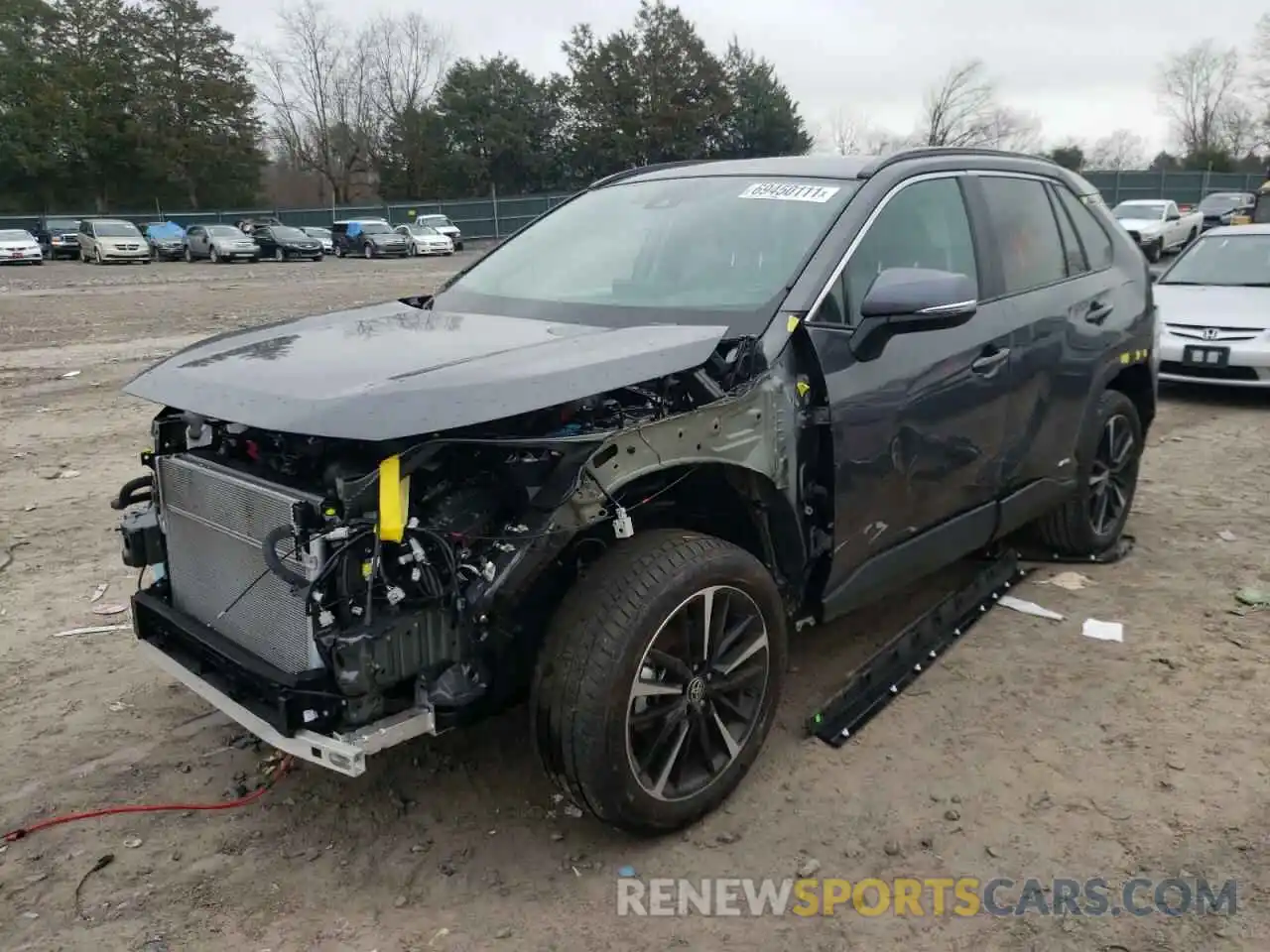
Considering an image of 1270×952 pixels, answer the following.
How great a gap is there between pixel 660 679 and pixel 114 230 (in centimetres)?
3620

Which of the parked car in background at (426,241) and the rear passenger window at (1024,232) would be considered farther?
the parked car in background at (426,241)

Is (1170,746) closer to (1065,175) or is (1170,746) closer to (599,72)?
(1065,175)

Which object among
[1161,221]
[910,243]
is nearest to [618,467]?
[910,243]

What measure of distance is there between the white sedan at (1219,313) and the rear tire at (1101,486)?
4.40 m

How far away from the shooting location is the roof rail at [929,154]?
3.69 m


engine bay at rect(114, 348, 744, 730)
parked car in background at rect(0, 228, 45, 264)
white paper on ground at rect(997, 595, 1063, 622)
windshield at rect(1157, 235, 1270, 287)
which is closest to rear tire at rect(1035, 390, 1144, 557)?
white paper on ground at rect(997, 595, 1063, 622)

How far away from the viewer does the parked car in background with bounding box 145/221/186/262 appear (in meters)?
35.6

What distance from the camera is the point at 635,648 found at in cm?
267

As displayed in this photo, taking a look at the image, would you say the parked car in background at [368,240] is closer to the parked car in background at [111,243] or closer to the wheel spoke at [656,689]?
the parked car in background at [111,243]

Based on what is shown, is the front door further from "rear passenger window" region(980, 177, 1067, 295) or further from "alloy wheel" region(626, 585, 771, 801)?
"alloy wheel" region(626, 585, 771, 801)

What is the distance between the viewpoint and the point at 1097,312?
15.1 feet

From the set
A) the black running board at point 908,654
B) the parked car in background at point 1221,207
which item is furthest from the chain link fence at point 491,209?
the black running board at point 908,654

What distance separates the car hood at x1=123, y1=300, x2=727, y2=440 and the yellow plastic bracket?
0.48ft

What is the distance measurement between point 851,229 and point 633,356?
3.70 feet
